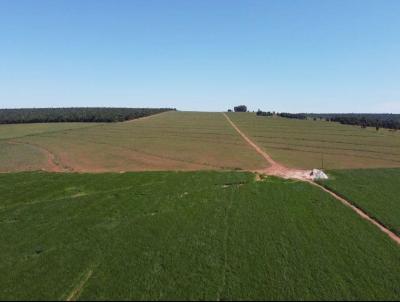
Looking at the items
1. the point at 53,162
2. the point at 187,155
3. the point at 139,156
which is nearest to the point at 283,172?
the point at 187,155

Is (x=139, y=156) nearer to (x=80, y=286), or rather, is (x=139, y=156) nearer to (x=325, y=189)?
(x=325, y=189)

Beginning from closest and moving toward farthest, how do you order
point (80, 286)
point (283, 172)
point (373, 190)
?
point (80, 286), point (373, 190), point (283, 172)

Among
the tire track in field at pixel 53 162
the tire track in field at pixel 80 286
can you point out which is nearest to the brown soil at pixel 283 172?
the tire track in field at pixel 53 162

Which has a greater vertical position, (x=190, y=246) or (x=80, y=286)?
(x=190, y=246)

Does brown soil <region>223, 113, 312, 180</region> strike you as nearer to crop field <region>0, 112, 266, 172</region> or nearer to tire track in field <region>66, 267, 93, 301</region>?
crop field <region>0, 112, 266, 172</region>

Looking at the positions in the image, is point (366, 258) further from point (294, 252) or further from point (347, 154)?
point (347, 154)

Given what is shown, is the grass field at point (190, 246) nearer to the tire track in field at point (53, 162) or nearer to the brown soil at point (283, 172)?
the brown soil at point (283, 172)

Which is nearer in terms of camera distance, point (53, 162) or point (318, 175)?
point (318, 175)

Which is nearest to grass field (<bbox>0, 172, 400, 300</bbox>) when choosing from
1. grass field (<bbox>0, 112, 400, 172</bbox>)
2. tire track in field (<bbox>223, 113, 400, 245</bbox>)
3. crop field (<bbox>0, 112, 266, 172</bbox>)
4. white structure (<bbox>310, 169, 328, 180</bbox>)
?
tire track in field (<bbox>223, 113, 400, 245</bbox>)
